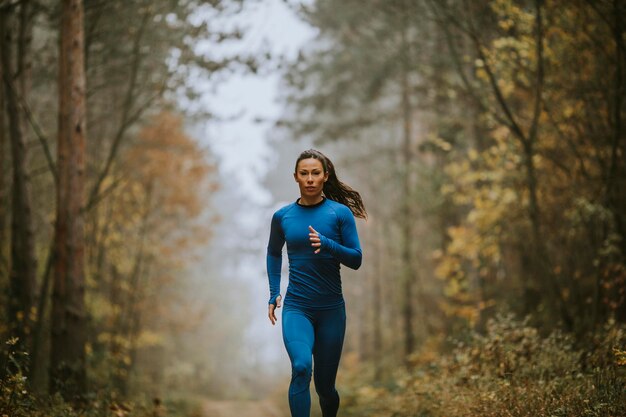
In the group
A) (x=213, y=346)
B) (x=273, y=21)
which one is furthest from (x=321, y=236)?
(x=213, y=346)

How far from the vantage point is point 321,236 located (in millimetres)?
4316

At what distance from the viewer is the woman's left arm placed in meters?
4.30

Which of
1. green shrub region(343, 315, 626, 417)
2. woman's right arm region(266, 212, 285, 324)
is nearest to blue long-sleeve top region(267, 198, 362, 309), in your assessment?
woman's right arm region(266, 212, 285, 324)

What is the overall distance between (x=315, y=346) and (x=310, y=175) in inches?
57.0

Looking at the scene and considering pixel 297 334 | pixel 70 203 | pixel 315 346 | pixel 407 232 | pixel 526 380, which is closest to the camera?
pixel 297 334

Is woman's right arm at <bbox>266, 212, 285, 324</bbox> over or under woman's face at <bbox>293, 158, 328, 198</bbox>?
under

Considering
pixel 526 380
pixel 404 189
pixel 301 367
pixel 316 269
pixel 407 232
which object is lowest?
pixel 526 380

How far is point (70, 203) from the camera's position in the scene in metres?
7.52

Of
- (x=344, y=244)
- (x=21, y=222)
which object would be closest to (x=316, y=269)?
(x=344, y=244)

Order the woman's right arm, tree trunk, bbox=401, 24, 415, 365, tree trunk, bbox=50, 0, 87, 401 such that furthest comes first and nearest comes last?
tree trunk, bbox=401, 24, 415, 365, tree trunk, bbox=50, 0, 87, 401, the woman's right arm

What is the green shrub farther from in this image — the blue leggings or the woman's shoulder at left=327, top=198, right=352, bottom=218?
the woman's shoulder at left=327, top=198, right=352, bottom=218

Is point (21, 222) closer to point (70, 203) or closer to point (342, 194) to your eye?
point (70, 203)

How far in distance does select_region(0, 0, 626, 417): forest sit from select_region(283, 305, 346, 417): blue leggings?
1.48 metres

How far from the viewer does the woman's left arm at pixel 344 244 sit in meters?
4.30
